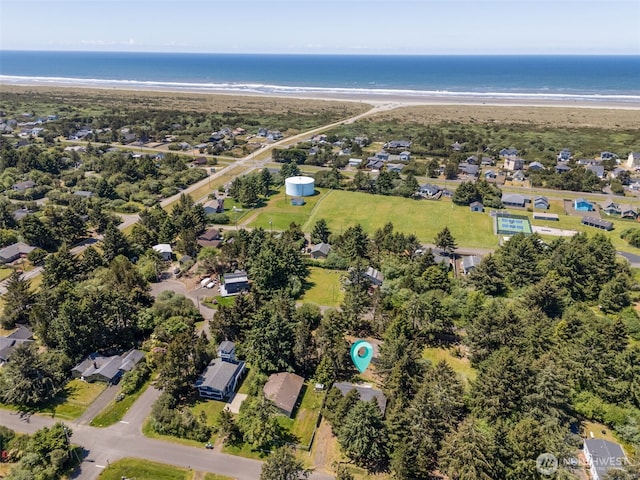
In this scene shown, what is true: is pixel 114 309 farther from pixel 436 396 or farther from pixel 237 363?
pixel 436 396

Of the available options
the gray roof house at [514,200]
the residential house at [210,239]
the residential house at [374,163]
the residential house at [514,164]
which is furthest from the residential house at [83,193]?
the residential house at [514,164]

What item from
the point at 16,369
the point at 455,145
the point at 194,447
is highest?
the point at 455,145

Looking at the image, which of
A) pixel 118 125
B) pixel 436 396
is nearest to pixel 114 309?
pixel 436 396

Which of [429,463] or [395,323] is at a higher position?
[395,323]

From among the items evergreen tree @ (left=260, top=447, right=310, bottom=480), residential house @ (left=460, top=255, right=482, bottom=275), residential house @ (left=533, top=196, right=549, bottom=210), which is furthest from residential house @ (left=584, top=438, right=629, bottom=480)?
residential house @ (left=533, top=196, right=549, bottom=210)

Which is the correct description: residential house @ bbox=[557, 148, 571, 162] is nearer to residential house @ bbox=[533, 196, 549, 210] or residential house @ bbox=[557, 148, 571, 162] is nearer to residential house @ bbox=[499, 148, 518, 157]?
residential house @ bbox=[499, 148, 518, 157]

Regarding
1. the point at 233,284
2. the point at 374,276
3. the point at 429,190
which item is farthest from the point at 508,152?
the point at 233,284

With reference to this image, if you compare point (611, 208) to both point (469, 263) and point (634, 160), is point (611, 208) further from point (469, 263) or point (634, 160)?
point (469, 263)
